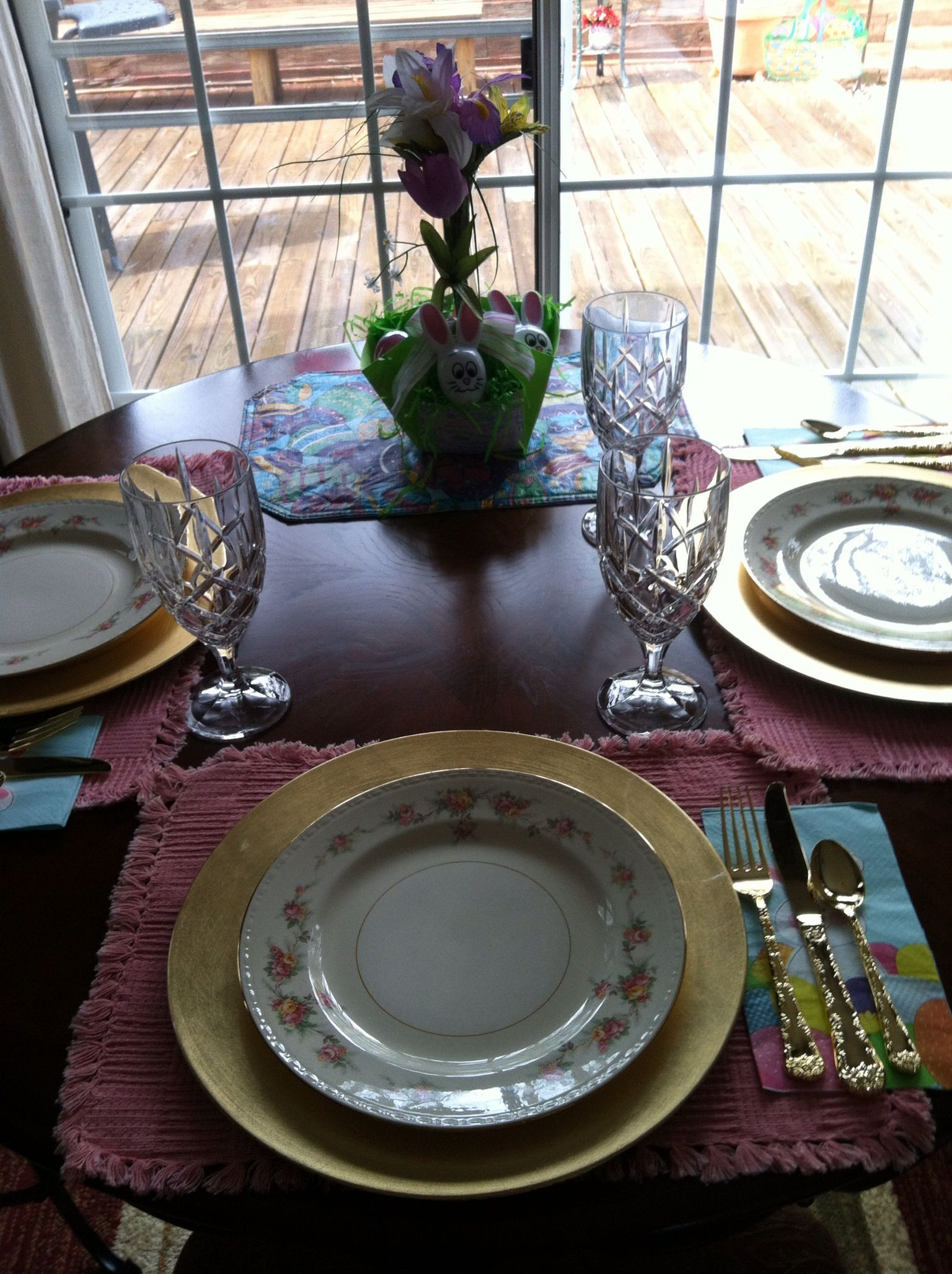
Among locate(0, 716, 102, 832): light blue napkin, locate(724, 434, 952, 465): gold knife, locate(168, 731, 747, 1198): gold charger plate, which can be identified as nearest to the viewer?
locate(168, 731, 747, 1198): gold charger plate

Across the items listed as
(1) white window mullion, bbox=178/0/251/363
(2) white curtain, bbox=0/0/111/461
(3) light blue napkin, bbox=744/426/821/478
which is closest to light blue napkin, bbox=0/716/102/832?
(3) light blue napkin, bbox=744/426/821/478

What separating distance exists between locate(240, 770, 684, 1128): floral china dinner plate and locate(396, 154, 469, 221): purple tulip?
0.57 meters

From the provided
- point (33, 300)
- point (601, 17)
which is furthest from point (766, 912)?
point (601, 17)

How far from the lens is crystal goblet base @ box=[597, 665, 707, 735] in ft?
2.53

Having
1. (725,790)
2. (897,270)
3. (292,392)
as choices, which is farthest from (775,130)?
(725,790)

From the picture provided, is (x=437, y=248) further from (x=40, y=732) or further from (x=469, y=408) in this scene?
(x=40, y=732)

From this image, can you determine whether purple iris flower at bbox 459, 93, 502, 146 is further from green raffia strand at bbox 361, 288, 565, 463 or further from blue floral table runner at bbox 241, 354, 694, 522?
blue floral table runner at bbox 241, 354, 694, 522

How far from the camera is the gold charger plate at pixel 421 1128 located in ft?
1.64

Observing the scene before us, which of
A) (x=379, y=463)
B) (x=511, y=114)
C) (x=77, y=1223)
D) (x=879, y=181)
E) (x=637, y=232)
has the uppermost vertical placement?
(x=511, y=114)

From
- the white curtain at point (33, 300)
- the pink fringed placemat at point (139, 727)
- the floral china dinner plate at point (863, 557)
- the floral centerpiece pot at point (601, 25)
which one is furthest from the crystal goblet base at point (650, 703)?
the floral centerpiece pot at point (601, 25)

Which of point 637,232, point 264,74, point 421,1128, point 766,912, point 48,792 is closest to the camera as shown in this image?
point 421,1128

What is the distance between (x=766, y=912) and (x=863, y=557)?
395 millimetres

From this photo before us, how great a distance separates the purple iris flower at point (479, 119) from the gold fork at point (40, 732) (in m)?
0.61

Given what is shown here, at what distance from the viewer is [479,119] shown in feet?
3.09
